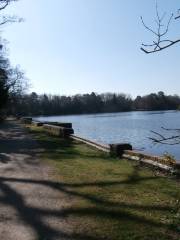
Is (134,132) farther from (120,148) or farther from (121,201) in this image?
(121,201)

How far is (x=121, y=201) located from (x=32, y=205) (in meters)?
1.71

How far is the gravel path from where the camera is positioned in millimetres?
6590

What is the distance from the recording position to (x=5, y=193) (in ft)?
31.8

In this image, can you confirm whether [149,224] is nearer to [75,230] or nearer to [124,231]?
[124,231]

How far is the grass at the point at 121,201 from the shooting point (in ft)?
21.2

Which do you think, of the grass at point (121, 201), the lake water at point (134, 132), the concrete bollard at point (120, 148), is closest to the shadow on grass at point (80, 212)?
the grass at point (121, 201)

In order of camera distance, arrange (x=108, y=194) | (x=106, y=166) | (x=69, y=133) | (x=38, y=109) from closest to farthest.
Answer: (x=108, y=194) → (x=106, y=166) → (x=69, y=133) → (x=38, y=109)

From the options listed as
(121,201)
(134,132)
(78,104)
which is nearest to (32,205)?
(121,201)

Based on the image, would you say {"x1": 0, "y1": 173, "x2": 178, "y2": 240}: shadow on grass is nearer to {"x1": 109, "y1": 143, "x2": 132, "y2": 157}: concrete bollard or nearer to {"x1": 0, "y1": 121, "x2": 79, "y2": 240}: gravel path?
{"x1": 0, "y1": 121, "x2": 79, "y2": 240}: gravel path

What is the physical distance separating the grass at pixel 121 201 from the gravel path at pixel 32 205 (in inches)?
8.4

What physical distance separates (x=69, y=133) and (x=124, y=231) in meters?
21.1

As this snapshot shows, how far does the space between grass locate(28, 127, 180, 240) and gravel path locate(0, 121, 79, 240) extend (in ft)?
0.70

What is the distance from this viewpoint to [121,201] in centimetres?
825

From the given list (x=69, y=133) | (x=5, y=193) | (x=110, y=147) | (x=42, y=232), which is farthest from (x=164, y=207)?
(x=69, y=133)
